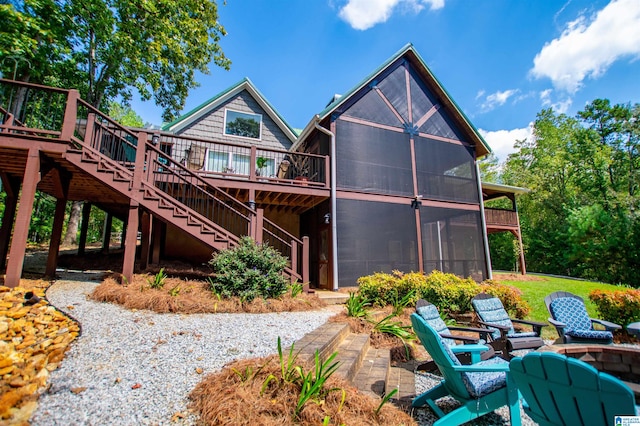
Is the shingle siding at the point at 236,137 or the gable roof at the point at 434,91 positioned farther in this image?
the shingle siding at the point at 236,137

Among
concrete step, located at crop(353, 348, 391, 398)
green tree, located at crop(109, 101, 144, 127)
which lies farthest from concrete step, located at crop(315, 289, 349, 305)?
green tree, located at crop(109, 101, 144, 127)

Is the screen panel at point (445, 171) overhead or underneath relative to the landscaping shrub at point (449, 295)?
overhead

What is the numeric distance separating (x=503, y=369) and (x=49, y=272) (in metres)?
7.98

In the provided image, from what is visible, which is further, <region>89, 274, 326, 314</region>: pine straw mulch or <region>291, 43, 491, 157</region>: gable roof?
<region>291, 43, 491, 157</region>: gable roof

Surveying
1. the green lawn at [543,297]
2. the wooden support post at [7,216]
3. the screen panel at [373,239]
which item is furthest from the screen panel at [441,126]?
the wooden support post at [7,216]

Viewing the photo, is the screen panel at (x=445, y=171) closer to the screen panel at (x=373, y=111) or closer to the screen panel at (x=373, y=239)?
the screen panel at (x=373, y=111)

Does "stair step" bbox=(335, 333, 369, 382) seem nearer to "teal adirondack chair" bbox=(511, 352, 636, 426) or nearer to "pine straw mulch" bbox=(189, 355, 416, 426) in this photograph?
"pine straw mulch" bbox=(189, 355, 416, 426)

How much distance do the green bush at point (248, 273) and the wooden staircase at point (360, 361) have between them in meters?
1.74

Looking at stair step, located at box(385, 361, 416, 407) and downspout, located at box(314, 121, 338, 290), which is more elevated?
downspout, located at box(314, 121, 338, 290)

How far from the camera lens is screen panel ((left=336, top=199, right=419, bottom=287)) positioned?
29.1 ft

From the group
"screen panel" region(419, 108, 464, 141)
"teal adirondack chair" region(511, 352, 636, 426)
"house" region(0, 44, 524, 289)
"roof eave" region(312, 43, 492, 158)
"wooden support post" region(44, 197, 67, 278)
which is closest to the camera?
"teal adirondack chair" region(511, 352, 636, 426)

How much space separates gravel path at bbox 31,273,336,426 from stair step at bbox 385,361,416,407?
1.24 meters

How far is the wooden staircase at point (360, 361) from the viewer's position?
314cm

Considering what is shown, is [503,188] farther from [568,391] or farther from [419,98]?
[568,391]
